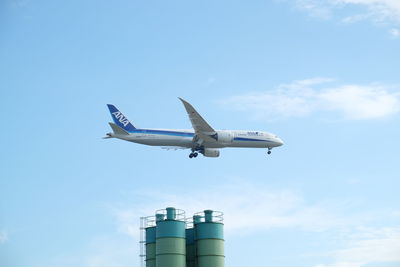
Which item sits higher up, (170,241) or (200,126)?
(200,126)

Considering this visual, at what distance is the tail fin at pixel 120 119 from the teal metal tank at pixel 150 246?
2036cm

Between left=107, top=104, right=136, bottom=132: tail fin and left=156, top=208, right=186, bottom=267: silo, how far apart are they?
851 inches

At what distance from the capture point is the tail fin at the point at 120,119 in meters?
64.8

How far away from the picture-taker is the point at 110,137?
Answer: 2483 inches

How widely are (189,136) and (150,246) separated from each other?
72.9 feet

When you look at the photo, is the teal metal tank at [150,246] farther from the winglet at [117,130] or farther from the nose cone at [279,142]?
the nose cone at [279,142]

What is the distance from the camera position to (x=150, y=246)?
149ft

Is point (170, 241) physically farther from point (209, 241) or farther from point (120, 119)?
point (120, 119)

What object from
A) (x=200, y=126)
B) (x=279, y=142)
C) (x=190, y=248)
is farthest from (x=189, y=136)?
(x=190, y=248)

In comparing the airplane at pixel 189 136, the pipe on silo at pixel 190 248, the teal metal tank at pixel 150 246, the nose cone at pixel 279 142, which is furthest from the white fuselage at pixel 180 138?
the pipe on silo at pixel 190 248

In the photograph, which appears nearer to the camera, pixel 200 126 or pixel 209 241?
pixel 209 241

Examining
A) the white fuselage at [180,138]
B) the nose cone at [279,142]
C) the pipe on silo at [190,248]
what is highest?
the nose cone at [279,142]

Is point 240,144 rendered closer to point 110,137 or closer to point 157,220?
point 110,137

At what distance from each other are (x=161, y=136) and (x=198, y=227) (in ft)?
68.3
